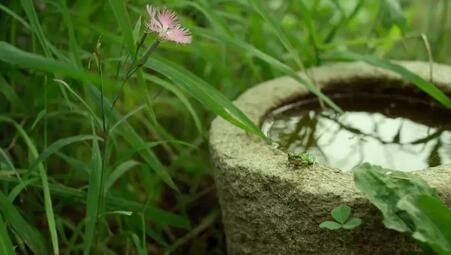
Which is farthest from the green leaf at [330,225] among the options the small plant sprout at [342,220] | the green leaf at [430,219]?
the green leaf at [430,219]

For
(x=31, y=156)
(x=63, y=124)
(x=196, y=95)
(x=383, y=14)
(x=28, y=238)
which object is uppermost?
(x=383, y=14)

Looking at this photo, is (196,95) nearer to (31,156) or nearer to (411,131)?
(31,156)

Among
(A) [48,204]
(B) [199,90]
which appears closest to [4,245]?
(A) [48,204]

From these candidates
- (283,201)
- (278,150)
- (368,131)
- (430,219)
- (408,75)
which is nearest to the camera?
(430,219)

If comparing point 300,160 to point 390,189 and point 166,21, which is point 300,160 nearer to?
point 390,189

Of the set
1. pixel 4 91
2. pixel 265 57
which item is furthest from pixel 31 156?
pixel 265 57

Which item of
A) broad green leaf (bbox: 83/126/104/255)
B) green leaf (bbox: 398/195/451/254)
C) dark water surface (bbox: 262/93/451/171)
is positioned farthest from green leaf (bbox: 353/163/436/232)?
broad green leaf (bbox: 83/126/104/255)
